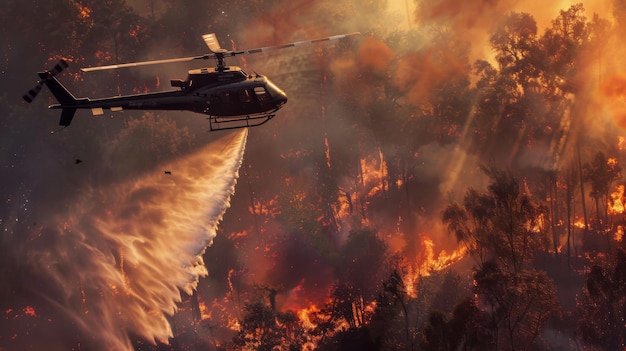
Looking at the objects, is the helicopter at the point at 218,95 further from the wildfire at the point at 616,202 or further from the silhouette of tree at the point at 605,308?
the wildfire at the point at 616,202

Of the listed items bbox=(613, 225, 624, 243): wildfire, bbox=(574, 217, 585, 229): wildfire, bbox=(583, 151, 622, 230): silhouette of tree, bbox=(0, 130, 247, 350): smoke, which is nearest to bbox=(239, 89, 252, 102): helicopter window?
bbox=(0, 130, 247, 350): smoke

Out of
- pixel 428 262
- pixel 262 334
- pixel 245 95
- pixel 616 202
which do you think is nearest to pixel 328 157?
pixel 428 262

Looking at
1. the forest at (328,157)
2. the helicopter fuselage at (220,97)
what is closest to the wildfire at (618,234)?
the forest at (328,157)

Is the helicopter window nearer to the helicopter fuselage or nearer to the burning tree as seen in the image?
the helicopter fuselage

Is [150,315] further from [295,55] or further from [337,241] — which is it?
[295,55]

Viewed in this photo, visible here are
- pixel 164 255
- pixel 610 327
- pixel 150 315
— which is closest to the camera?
pixel 610 327

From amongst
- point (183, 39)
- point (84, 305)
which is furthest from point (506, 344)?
point (183, 39)

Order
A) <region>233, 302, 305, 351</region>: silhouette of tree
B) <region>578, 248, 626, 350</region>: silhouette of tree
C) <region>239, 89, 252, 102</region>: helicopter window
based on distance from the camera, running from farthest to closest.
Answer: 1. <region>233, 302, 305, 351</region>: silhouette of tree
2. <region>578, 248, 626, 350</region>: silhouette of tree
3. <region>239, 89, 252, 102</region>: helicopter window

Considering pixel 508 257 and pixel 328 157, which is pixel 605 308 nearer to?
pixel 508 257
